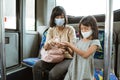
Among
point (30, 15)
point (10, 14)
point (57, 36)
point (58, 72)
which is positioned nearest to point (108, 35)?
point (58, 72)

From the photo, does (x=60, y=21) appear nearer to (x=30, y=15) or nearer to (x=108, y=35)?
(x=108, y=35)

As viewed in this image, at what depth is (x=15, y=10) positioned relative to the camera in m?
2.57

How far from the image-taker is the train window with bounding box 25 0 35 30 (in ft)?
9.25

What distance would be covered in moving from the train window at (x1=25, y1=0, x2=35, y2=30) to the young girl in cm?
150

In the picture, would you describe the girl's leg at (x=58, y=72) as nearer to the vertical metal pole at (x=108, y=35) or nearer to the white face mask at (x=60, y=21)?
the white face mask at (x=60, y=21)

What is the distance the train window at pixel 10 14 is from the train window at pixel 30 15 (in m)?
0.25

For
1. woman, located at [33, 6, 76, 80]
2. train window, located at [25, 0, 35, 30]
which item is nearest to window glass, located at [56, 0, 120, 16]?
train window, located at [25, 0, 35, 30]

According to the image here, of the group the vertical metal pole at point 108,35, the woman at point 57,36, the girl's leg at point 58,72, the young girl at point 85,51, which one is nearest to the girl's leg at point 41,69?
the woman at point 57,36

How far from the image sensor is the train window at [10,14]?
2.44m

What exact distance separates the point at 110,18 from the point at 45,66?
979mm

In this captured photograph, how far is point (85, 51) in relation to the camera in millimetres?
1398

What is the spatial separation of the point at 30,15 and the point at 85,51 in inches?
68.3

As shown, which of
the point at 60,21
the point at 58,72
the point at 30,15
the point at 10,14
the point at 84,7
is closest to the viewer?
the point at 58,72

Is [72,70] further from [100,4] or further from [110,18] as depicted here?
[100,4]
